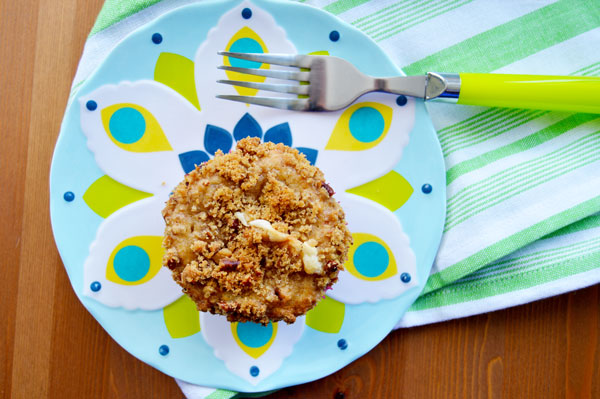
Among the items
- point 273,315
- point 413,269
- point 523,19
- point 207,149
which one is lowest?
point 413,269

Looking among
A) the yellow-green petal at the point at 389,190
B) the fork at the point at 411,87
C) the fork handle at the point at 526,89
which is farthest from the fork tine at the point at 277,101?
the fork handle at the point at 526,89

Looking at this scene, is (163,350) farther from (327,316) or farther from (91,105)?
(91,105)

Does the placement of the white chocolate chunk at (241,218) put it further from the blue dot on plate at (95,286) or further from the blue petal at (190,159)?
the blue dot on plate at (95,286)

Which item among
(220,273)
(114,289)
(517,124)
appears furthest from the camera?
(517,124)

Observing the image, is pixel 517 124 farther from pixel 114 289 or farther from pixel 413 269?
pixel 114 289

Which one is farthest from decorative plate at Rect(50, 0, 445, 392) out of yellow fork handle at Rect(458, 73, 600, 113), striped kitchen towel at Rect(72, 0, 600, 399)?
yellow fork handle at Rect(458, 73, 600, 113)

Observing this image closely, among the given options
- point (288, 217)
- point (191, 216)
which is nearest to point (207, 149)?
point (191, 216)
